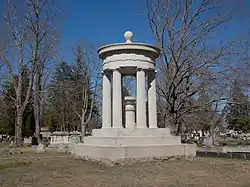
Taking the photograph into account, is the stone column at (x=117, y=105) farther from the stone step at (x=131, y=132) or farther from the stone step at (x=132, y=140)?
the stone step at (x=132, y=140)

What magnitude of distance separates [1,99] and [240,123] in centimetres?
3569

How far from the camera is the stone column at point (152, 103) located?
41.6 feet

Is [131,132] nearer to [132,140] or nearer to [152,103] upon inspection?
[132,140]

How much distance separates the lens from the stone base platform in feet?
34.6

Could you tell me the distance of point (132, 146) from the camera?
1072 cm

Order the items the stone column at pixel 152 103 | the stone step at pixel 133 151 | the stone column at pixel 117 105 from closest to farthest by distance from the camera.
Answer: the stone step at pixel 133 151, the stone column at pixel 117 105, the stone column at pixel 152 103

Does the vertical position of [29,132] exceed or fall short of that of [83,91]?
→ it falls short

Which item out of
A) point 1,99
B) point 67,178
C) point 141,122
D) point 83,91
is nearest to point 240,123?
point 83,91

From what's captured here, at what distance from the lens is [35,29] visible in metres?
24.6

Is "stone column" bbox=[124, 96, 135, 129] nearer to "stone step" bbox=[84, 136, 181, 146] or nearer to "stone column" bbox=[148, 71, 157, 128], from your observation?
"stone column" bbox=[148, 71, 157, 128]

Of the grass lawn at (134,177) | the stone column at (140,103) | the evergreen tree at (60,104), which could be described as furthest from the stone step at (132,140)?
the evergreen tree at (60,104)

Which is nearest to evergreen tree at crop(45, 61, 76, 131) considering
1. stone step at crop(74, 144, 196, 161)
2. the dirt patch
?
stone step at crop(74, 144, 196, 161)

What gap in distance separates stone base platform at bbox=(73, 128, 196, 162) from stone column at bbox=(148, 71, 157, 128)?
0.71 metres

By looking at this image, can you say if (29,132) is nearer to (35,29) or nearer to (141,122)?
(35,29)
